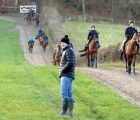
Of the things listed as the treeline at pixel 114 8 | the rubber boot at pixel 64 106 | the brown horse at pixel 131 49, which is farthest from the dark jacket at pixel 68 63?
the treeline at pixel 114 8

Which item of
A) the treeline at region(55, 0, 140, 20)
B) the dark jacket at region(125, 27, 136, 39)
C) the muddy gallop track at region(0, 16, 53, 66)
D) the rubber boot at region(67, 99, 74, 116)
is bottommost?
the muddy gallop track at region(0, 16, 53, 66)

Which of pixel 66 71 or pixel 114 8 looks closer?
pixel 66 71

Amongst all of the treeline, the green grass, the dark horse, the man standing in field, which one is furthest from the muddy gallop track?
the man standing in field

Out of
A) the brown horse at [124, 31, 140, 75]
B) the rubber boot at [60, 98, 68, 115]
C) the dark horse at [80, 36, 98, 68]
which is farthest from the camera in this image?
the dark horse at [80, 36, 98, 68]

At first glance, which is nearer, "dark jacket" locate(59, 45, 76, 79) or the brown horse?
"dark jacket" locate(59, 45, 76, 79)

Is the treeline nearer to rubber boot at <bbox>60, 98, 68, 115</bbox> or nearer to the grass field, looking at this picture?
the grass field

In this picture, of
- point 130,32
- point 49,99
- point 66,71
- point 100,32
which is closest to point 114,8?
point 100,32

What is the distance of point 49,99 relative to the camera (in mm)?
17016

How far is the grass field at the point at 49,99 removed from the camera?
47.3ft

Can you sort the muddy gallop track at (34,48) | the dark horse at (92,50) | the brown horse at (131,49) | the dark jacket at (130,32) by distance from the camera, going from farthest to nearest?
1. the muddy gallop track at (34,48)
2. the dark horse at (92,50)
3. the dark jacket at (130,32)
4. the brown horse at (131,49)

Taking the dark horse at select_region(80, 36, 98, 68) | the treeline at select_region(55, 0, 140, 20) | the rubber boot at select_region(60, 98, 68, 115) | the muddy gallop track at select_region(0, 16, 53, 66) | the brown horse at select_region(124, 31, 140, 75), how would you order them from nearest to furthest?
the rubber boot at select_region(60, 98, 68, 115) < the brown horse at select_region(124, 31, 140, 75) < the dark horse at select_region(80, 36, 98, 68) < the muddy gallop track at select_region(0, 16, 53, 66) < the treeline at select_region(55, 0, 140, 20)

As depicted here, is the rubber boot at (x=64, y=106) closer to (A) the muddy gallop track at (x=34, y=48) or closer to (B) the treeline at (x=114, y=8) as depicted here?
(A) the muddy gallop track at (x=34, y=48)

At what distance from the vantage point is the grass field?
1442 cm

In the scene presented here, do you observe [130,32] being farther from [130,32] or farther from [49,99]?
[49,99]
